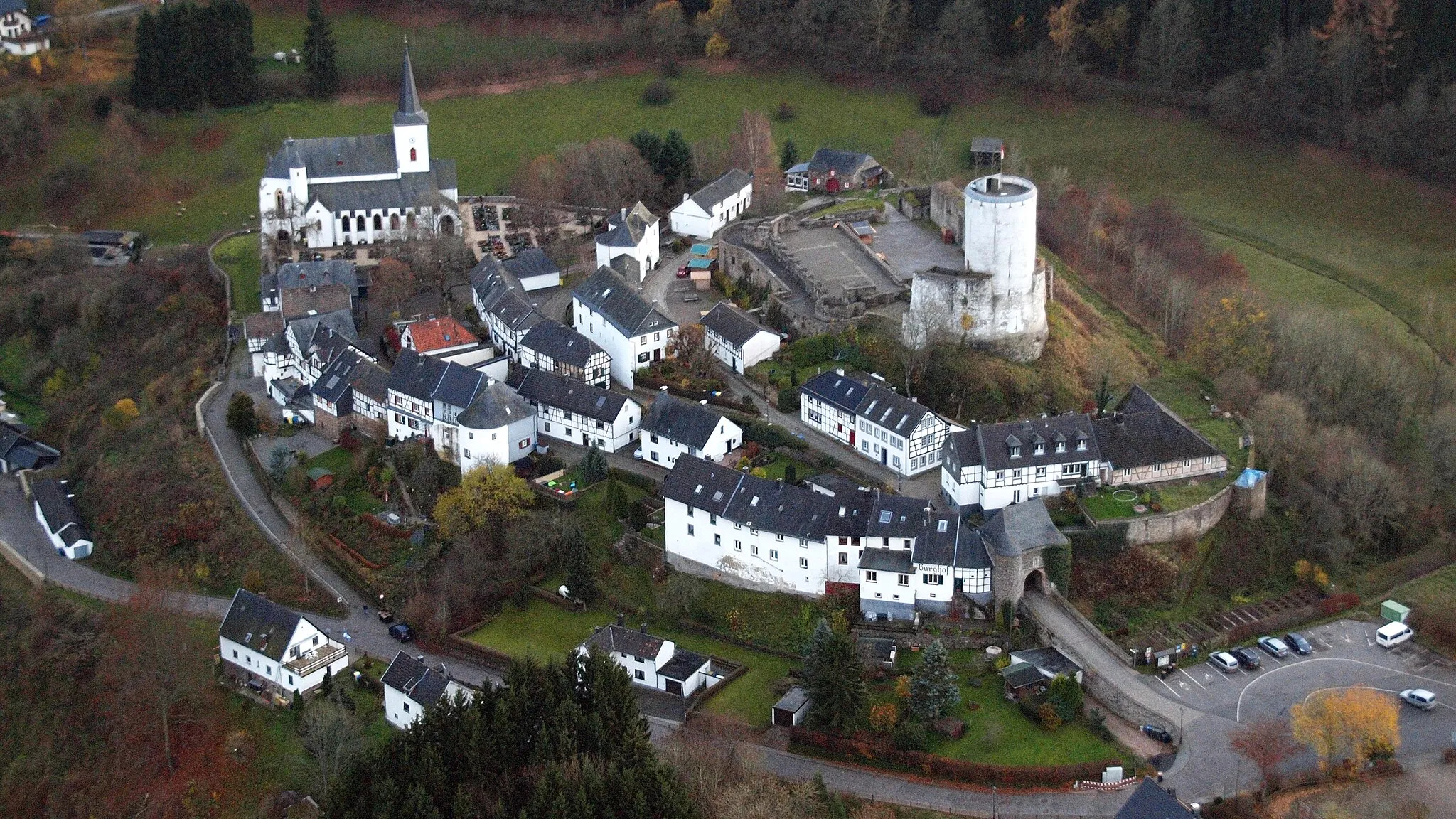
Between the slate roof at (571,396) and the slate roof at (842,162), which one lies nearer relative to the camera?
the slate roof at (571,396)

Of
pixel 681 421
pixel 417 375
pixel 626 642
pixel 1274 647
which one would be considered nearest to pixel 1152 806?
pixel 1274 647

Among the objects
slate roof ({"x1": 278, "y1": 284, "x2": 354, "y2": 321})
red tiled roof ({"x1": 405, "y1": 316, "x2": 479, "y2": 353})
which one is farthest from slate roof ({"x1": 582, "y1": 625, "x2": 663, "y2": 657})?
slate roof ({"x1": 278, "y1": 284, "x2": 354, "y2": 321})

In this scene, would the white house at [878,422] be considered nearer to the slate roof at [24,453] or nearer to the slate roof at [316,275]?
the slate roof at [316,275]

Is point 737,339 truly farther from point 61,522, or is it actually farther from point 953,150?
point 953,150

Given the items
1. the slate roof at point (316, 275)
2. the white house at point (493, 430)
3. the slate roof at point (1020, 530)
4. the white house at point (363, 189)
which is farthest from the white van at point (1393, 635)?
the white house at point (363, 189)

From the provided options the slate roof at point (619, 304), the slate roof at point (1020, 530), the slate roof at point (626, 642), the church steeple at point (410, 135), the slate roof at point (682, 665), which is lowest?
the slate roof at point (682, 665)

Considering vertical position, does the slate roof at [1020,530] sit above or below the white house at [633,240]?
below

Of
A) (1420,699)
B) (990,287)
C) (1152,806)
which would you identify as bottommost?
(1420,699)
